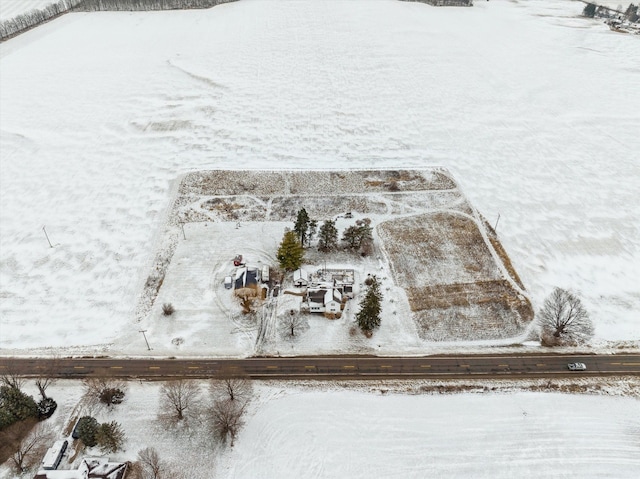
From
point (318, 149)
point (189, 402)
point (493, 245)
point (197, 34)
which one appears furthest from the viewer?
point (197, 34)

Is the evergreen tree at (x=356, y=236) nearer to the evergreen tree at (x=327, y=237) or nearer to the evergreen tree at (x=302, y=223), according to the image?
the evergreen tree at (x=327, y=237)

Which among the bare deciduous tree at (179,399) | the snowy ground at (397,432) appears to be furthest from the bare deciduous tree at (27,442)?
the bare deciduous tree at (179,399)

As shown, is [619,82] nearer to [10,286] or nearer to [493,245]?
[493,245]

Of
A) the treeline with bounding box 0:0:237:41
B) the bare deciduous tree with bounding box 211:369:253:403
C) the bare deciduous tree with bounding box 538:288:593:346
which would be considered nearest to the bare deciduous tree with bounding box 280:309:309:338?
the bare deciduous tree with bounding box 211:369:253:403

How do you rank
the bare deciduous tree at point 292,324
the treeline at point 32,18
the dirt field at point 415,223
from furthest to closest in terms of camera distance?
the treeline at point 32,18, the dirt field at point 415,223, the bare deciduous tree at point 292,324

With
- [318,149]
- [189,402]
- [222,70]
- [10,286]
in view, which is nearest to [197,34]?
[222,70]

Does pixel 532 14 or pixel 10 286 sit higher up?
pixel 532 14

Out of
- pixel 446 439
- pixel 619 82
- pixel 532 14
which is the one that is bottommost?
pixel 446 439
